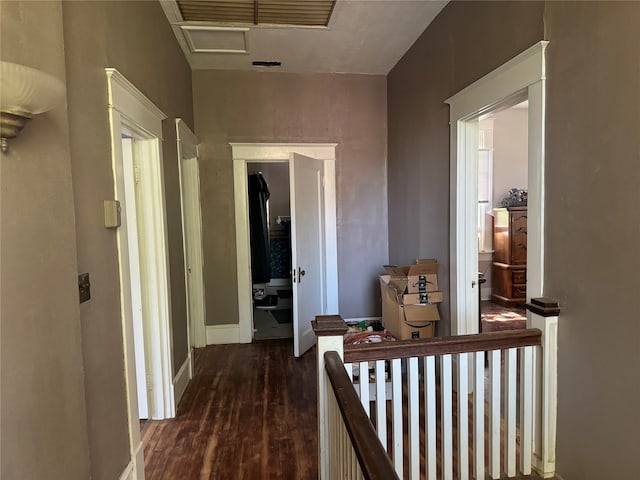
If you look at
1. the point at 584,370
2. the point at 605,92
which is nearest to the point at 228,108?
the point at 605,92

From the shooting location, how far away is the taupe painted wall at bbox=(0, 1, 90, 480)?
1122 millimetres

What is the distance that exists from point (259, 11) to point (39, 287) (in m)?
2.59

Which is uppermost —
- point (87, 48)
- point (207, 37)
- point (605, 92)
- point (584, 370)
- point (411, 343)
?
point (207, 37)

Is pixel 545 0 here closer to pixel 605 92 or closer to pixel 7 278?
pixel 605 92

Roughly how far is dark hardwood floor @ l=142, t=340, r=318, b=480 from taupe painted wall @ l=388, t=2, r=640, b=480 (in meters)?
1.41

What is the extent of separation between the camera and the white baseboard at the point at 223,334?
4410mm

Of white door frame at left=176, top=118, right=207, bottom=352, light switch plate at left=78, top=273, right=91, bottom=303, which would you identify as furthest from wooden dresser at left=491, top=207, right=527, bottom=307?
light switch plate at left=78, top=273, right=91, bottom=303

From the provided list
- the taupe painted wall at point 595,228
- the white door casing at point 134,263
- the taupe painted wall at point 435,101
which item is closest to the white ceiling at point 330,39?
the taupe painted wall at point 435,101

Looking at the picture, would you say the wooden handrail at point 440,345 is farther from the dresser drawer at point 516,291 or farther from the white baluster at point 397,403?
the dresser drawer at point 516,291

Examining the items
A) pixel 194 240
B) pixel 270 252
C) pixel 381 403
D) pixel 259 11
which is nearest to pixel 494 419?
pixel 381 403

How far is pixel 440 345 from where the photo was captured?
6.13 feet

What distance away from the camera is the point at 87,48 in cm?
174

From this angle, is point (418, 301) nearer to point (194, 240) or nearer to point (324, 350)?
point (324, 350)

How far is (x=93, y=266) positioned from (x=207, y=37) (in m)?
2.50
